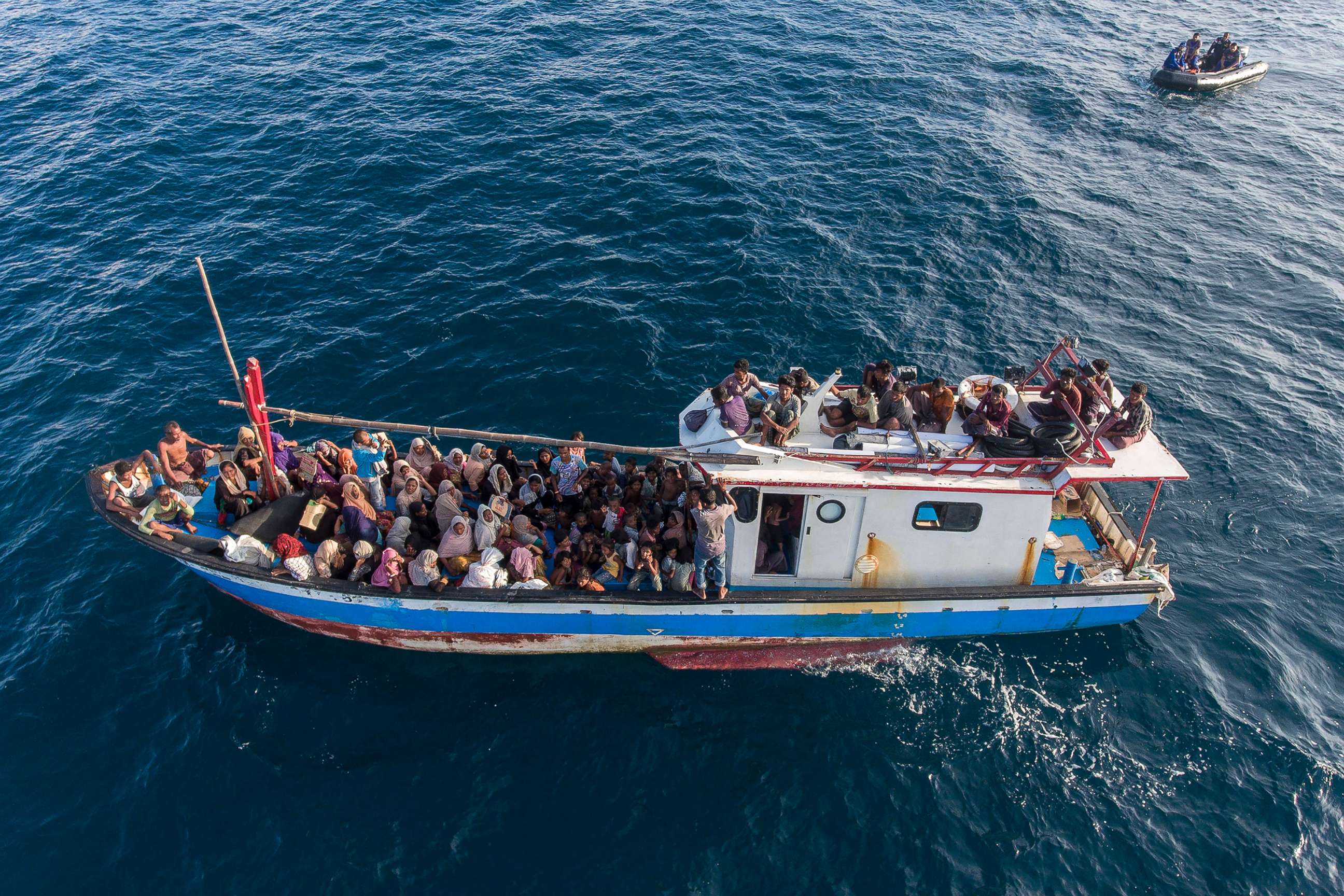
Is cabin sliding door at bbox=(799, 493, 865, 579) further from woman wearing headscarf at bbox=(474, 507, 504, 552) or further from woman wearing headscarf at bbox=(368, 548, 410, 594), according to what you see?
woman wearing headscarf at bbox=(368, 548, 410, 594)

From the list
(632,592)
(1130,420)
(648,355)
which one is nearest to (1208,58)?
(648,355)

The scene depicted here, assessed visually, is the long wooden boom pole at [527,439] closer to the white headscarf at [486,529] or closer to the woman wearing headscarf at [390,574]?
the white headscarf at [486,529]

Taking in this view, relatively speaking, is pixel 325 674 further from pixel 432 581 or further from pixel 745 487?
pixel 745 487

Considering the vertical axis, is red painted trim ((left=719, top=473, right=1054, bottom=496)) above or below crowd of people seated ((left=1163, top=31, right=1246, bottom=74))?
below

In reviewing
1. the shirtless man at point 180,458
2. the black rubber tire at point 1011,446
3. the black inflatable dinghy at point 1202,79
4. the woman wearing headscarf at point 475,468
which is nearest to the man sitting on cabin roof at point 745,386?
the black rubber tire at point 1011,446

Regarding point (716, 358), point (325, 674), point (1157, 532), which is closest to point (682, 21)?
point (716, 358)

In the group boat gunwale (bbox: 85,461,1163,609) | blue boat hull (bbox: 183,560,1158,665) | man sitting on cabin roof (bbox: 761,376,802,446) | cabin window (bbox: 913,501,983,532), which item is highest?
man sitting on cabin roof (bbox: 761,376,802,446)

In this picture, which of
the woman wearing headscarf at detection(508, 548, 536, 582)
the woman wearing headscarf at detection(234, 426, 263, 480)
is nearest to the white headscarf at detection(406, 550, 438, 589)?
the woman wearing headscarf at detection(508, 548, 536, 582)

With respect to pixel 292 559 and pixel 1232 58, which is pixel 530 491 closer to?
pixel 292 559
